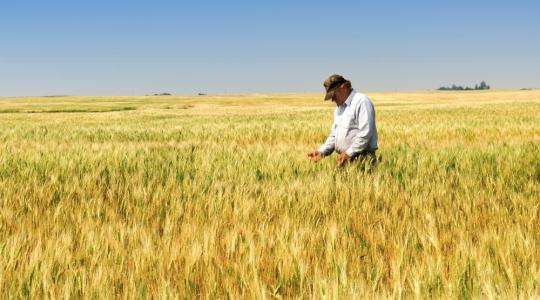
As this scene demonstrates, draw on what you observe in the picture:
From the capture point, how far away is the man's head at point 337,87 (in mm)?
5363

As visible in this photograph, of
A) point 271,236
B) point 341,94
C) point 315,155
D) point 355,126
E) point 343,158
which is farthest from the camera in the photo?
point 315,155

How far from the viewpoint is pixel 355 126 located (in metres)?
5.57

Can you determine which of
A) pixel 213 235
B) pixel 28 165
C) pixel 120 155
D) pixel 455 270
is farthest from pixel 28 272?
pixel 120 155

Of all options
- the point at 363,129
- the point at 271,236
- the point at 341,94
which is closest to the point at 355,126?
the point at 363,129

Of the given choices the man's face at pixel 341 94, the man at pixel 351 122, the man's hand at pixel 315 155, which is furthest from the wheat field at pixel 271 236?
the man's face at pixel 341 94

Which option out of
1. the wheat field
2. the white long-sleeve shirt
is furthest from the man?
the wheat field

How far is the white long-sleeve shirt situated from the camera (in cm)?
534

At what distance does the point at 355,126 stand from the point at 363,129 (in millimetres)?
210

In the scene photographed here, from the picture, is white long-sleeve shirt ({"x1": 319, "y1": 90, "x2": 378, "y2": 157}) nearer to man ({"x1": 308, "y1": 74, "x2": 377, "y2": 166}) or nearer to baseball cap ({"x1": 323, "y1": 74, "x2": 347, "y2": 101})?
man ({"x1": 308, "y1": 74, "x2": 377, "y2": 166})

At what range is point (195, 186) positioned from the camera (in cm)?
432

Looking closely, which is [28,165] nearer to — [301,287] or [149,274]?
[149,274]

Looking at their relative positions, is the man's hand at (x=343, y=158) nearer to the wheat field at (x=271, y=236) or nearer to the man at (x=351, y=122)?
the man at (x=351, y=122)

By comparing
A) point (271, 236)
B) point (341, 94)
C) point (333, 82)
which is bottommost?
point (271, 236)

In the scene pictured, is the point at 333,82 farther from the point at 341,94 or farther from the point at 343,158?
the point at 343,158
